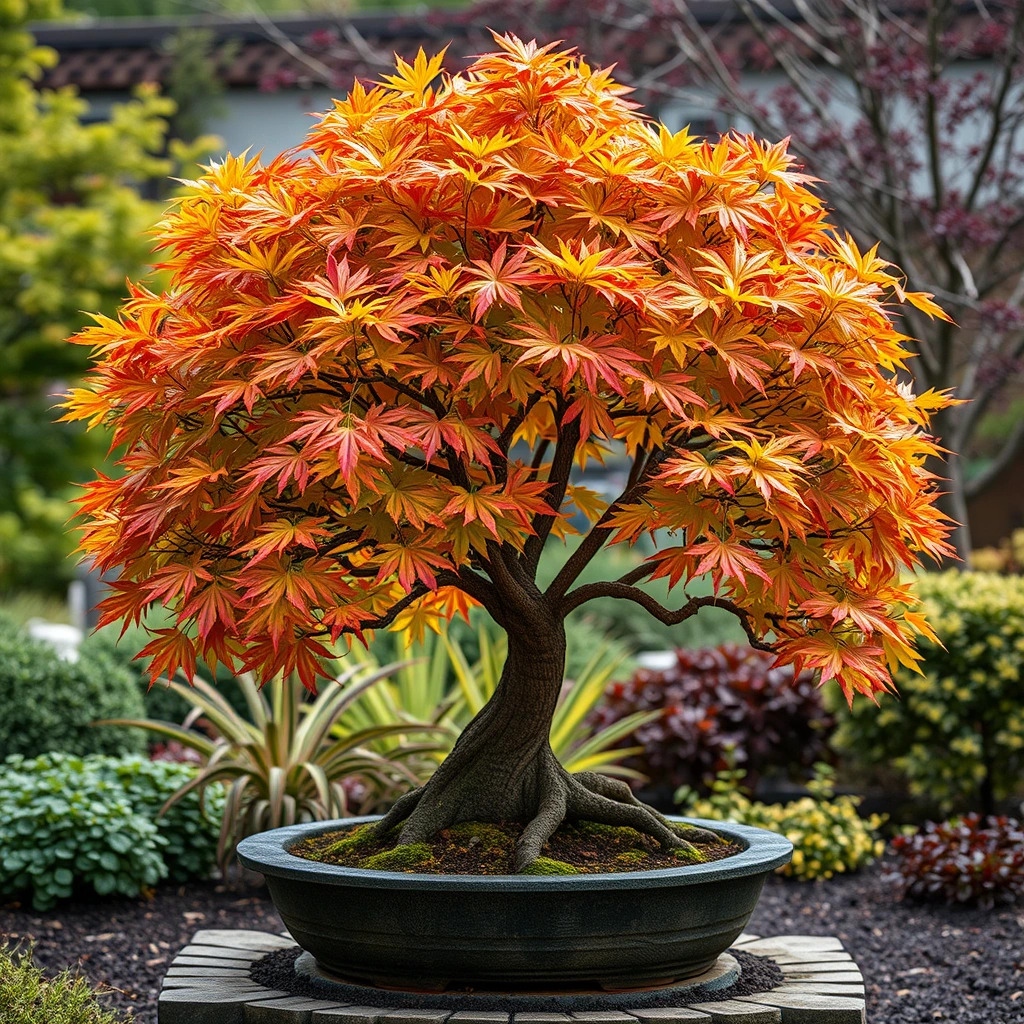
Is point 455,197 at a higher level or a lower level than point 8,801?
higher

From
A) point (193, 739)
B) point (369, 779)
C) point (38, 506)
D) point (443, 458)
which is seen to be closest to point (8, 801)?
point (193, 739)

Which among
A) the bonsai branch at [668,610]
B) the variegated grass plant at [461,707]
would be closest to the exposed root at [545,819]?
the bonsai branch at [668,610]

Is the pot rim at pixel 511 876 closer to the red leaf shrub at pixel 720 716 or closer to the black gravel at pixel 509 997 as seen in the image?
the black gravel at pixel 509 997

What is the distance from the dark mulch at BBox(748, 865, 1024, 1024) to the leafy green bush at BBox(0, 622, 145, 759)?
9.75 feet

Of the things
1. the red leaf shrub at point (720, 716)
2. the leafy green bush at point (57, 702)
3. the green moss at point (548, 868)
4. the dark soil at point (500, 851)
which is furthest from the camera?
the red leaf shrub at point (720, 716)

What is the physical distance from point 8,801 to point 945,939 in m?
3.50

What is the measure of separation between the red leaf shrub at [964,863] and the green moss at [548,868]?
2.51m

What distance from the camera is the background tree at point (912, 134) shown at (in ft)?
22.5

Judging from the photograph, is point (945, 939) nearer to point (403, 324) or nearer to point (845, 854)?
point (845, 854)

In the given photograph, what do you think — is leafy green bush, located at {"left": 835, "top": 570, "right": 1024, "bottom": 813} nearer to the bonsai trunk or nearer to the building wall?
the bonsai trunk

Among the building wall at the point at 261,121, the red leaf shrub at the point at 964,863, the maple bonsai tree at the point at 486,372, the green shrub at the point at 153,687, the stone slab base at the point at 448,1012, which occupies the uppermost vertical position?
the building wall at the point at 261,121

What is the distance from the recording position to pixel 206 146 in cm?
1170

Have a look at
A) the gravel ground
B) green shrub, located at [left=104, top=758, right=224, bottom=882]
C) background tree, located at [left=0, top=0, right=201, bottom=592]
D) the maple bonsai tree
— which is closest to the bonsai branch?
the maple bonsai tree

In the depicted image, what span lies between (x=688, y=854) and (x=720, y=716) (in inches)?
132
